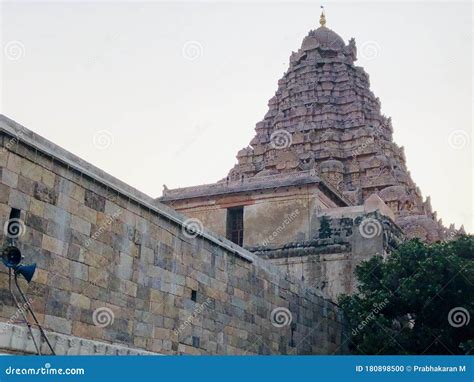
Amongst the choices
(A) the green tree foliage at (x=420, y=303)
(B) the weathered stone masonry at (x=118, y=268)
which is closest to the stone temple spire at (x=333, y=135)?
(A) the green tree foliage at (x=420, y=303)

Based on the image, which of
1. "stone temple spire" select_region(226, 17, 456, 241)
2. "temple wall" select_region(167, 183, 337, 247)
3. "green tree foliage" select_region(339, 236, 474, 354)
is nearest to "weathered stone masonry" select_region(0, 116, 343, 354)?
"green tree foliage" select_region(339, 236, 474, 354)

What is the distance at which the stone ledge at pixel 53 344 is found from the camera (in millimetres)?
8242

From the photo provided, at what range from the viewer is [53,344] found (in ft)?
29.3

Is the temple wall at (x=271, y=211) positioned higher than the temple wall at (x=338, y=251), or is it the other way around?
the temple wall at (x=271, y=211)

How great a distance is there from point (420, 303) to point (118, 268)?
8361mm

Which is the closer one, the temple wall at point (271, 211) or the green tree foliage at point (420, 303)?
the green tree foliage at point (420, 303)

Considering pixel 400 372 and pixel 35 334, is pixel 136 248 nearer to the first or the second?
pixel 35 334

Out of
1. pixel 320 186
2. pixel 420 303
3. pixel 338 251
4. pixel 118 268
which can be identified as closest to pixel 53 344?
pixel 118 268

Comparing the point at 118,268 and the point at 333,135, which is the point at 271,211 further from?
the point at 333,135

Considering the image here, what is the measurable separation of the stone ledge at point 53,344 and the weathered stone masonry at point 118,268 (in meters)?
0.03

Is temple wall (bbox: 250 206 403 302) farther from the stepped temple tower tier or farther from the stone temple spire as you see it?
the stone temple spire

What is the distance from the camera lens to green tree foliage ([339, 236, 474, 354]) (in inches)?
610

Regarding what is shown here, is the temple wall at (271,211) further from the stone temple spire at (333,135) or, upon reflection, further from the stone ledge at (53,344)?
the stone ledge at (53,344)

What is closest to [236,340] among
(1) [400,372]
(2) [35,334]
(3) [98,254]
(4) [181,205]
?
(3) [98,254]
